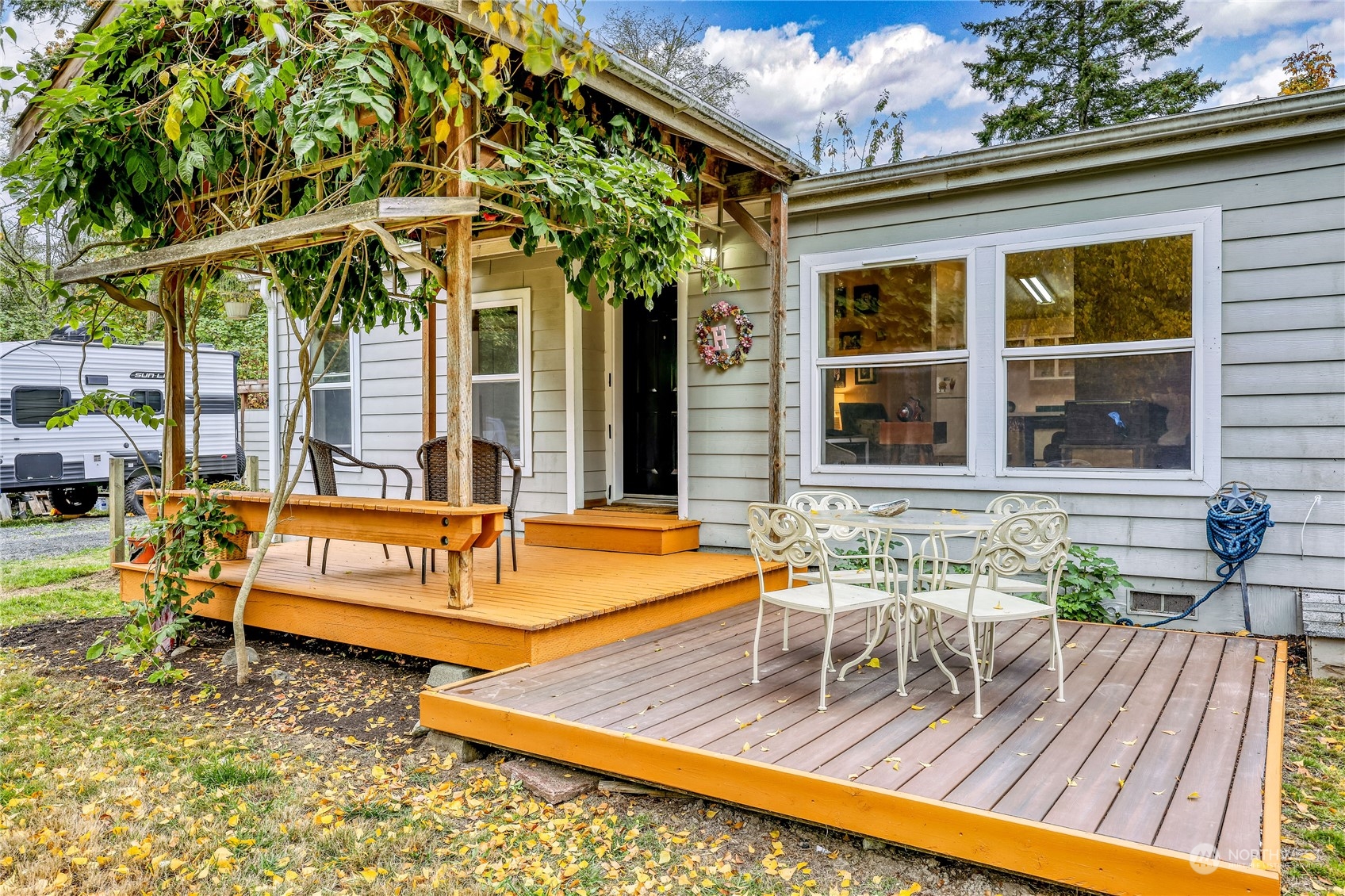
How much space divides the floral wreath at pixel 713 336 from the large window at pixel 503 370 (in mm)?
1726

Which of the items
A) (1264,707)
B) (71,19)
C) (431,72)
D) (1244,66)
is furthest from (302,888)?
(1244,66)

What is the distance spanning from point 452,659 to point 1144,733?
2930 mm

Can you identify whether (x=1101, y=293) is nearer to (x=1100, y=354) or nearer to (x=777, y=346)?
(x=1100, y=354)

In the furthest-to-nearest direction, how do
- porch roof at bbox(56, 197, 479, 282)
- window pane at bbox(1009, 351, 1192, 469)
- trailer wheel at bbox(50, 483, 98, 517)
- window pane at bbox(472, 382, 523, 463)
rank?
trailer wheel at bbox(50, 483, 98, 517), window pane at bbox(472, 382, 523, 463), window pane at bbox(1009, 351, 1192, 469), porch roof at bbox(56, 197, 479, 282)

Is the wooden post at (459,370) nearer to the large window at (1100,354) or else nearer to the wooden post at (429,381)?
the wooden post at (429,381)

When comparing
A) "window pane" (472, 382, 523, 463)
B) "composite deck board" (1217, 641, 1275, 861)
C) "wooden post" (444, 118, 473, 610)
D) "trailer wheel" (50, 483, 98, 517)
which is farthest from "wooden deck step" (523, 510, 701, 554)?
"trailer wheel" (50, 483, 98, 517)

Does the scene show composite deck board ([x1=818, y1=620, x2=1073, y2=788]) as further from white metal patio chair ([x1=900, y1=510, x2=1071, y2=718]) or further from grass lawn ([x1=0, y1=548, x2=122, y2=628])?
grass lawn ([x1=0, y1=548, x2=122, y2=628])

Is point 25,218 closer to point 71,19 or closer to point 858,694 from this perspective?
point 858,694

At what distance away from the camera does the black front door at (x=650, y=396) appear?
6703 mm

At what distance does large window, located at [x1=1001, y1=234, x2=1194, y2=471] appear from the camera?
4.57 metres

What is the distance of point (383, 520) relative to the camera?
410cm

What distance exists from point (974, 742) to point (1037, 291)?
3.23m

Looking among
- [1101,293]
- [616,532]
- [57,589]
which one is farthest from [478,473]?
[57,589]

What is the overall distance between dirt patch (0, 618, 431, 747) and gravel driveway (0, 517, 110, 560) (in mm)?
4252
